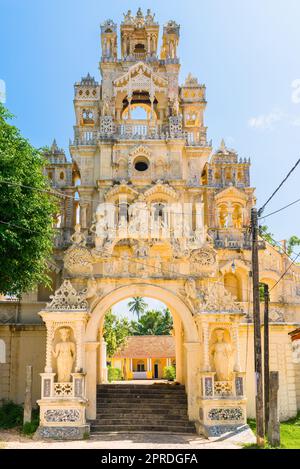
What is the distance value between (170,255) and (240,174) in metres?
11.5

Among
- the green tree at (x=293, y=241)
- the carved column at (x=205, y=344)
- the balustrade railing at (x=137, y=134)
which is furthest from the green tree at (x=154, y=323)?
the carved column at (x=205, y=344)

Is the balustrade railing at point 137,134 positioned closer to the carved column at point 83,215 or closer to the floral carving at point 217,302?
the carved column at point 83,215

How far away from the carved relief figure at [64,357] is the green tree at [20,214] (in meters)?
3.04

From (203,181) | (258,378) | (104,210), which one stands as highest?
(203,181)

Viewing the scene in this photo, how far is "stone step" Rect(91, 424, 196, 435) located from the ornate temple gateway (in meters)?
0.52

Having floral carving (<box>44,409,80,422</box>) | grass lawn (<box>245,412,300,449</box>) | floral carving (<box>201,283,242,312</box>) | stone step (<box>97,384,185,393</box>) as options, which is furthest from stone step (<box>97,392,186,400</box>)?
floral carving (<box>201,283,242,312</box>)

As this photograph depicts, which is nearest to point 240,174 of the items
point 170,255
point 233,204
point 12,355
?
point 233,204

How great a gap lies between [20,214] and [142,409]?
34.8ft

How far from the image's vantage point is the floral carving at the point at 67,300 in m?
21.2

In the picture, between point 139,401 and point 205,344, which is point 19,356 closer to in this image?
point 139,401

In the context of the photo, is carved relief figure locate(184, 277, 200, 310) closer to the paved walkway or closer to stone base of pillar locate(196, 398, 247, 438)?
stone base of pillar locate(196, 398, 247, 438)

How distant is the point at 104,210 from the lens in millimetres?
29172

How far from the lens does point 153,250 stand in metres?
23.1
